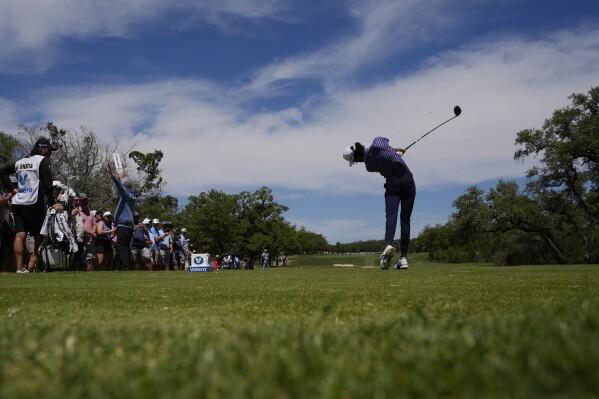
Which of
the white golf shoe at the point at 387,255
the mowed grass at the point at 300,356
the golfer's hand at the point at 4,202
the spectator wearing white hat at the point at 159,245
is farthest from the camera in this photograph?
the spectator wearing white hat at the point at 159,245

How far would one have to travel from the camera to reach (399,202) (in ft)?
34.7

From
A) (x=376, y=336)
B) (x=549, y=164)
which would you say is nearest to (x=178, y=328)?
(x=376, y=336)

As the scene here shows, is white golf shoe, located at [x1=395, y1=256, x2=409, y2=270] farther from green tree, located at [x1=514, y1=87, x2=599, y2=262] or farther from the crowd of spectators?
green tree, located at [x1=514, y1=87, x2=599, y2=262]

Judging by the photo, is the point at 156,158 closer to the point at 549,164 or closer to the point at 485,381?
the point at 549,164

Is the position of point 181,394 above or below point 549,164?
below

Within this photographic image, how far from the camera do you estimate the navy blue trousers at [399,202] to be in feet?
33.9

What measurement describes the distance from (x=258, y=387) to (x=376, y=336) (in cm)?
92

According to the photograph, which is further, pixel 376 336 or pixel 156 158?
pixel 156 158

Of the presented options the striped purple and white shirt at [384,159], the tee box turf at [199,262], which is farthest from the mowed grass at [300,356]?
the tee box turf at [199,262]

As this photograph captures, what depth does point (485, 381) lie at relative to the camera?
55.4 inches

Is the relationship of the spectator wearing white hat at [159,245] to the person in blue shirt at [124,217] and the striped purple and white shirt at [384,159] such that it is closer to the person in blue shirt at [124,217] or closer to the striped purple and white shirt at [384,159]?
the person in blue shirt at [124,217]

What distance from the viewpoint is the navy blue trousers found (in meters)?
10.3

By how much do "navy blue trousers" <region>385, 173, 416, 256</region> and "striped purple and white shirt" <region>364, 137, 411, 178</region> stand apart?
14cm

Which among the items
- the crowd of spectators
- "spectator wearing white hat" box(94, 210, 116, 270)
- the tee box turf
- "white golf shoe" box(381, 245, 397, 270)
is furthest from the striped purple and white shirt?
the tee box turf
